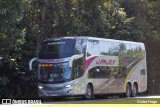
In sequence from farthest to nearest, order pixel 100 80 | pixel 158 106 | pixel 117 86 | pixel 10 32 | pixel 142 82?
pixel 142 82 < pixel 117 86 < pixel 100 80 < pixel 10 32 < pixel 158 106

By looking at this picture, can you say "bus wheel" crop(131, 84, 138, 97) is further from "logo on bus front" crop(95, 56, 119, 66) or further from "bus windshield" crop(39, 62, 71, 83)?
"bus windshield" crop(39, 62, 71, 83)

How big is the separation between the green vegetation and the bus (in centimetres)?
161

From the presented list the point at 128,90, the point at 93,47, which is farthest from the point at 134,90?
the point at 93,47

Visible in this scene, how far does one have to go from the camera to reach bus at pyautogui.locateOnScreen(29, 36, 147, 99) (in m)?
20.8

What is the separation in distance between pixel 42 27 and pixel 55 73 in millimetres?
5071

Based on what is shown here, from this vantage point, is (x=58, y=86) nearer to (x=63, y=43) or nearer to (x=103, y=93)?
(x=63, y=43)

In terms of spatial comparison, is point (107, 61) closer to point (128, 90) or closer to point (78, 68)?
point (78, 68)

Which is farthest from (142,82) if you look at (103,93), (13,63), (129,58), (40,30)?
(13,63)

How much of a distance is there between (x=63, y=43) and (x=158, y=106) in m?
9.91

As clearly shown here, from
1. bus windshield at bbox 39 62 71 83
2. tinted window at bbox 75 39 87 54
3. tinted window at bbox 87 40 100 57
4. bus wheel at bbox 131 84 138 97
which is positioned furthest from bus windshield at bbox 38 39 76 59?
bus wheel at bbox 131 84 138 97

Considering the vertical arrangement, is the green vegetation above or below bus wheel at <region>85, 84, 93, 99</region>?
above

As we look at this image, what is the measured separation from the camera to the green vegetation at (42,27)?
64.7 feet

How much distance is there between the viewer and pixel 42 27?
992 inches

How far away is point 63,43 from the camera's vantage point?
21203 millimetres
